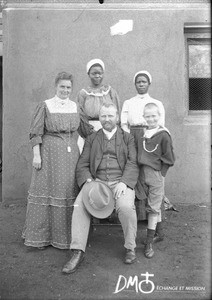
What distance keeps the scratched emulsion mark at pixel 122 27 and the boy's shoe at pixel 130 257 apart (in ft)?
10.7

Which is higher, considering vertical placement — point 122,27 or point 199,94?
point 122,27

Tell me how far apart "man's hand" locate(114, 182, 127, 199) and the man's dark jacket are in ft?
0.20

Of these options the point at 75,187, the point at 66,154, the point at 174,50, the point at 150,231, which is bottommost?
the point at 150,231

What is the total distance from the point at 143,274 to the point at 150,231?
0.52 meters

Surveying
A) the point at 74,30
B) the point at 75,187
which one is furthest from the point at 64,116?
the point at 74,30

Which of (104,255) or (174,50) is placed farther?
(174,50)

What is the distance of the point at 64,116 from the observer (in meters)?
3.43

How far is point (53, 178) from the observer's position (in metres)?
3.43

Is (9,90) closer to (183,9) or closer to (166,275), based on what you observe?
(183,9)

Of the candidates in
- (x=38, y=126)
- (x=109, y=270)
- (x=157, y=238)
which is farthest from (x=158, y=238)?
(x=38, y=126)

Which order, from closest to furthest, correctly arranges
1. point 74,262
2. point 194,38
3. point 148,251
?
point 74,262 < point 148,251 < point 194,38

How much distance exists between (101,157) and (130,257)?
1.01 m

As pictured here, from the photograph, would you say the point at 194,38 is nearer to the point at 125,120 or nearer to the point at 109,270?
the point at 125,120

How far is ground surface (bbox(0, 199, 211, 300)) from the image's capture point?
265cm
